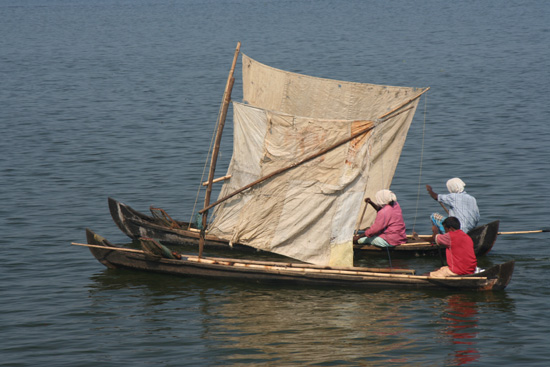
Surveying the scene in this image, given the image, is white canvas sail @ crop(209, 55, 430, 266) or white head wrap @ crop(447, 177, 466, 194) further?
white head wrap @ crop(447, 177, 466, 194)

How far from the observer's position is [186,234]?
21594 mm

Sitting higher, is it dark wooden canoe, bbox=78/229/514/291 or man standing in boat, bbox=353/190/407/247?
man standing in boat, bbox=353/190/407/247

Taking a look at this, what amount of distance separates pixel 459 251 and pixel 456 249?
4.1 inches

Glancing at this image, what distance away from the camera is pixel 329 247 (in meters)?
18.4

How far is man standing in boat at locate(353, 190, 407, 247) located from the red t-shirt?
2.41 m

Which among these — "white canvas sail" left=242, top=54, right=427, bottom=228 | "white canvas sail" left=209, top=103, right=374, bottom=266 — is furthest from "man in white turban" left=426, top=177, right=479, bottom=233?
"white canvas sail" left=209, top=103, right=374, bottom=266

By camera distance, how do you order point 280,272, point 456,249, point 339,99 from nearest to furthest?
point 456,249 → point 280,272 → point 339,99

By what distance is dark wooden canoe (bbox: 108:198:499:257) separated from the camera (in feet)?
65.2

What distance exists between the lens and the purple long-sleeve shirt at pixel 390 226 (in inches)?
769

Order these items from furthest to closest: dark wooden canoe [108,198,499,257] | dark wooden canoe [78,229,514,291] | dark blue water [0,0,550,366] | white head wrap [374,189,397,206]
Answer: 1. dark wooden canoe [108,198,499,257]
2. white head wrap [374,189,397,206]
3. dark wooden canoe [78,229,514,291]
4. dark blue water [0,0,550,366]

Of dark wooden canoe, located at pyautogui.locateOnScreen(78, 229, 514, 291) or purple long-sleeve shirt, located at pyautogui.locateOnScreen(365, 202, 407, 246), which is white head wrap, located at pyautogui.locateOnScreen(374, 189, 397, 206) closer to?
purple long-sleeve shirt, located at pyautogui.locateOnScreen(365, 202, 407, 246)

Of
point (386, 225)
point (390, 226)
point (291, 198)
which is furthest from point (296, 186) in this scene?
point (390, 226)

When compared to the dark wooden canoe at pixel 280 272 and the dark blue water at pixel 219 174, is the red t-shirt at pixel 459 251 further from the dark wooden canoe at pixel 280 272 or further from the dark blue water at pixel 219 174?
the dark blue water at pixel 219 174

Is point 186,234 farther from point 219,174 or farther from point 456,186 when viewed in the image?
point 219,174
